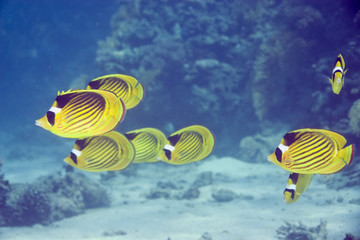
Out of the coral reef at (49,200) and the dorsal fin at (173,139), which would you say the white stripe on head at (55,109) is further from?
the coral reef at (49,200)

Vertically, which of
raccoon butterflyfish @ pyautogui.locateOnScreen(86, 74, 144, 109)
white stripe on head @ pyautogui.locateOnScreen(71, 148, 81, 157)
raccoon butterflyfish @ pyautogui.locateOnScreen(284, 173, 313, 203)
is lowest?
raccoon butterflyfish @ pyautogui.locateOnScreen(284, 173, 313, 203)

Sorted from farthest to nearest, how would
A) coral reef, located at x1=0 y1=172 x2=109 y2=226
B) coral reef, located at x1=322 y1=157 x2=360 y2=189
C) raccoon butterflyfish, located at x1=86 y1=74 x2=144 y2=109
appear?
coral reef, located at x1=322 y1=157 x2=360 y2=189
coral reef, located at x1=0 y1=172 x2=109 y2=226
raccoon butterflyfish, located at x1=86 y1=74 x2=144 y2=109

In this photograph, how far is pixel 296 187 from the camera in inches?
112

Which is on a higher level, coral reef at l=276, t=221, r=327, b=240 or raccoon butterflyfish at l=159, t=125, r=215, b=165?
raccoon butterflyfish at l=159, t=125, r=215, b=165

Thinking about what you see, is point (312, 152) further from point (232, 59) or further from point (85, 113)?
point (232, 59)

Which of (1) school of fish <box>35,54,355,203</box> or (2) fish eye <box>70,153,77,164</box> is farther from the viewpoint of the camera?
(2) fish eye <box>70,153,77,164</box>

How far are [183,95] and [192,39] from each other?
3.16 metres

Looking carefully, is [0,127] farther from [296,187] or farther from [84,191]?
[296,187]

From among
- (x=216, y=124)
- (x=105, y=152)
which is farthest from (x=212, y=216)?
(x=216, y=124)

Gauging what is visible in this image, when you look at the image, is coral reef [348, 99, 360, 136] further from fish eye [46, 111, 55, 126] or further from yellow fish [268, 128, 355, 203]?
fish eye [46, 111, 55, 126]

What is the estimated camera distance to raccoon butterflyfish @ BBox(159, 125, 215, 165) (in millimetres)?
2861

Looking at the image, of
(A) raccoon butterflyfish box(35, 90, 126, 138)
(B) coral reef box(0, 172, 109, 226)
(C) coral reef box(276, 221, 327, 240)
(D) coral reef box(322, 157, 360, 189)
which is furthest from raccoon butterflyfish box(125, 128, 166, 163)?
(D) coral reef box(322, 157, 360, 189)

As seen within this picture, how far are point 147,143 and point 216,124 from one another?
29.3 feet

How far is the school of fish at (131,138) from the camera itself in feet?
6.56
